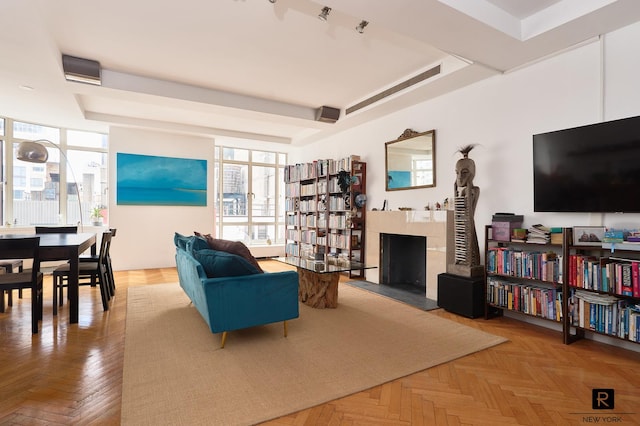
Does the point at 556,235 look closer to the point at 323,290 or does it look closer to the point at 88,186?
the point at 323,290

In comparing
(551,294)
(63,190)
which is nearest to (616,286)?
(551,294)

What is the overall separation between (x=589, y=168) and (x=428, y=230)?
1.92m

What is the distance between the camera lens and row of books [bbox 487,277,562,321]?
3.16 metres

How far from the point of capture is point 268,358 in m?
2.68

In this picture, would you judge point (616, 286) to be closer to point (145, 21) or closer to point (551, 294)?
point (551, 294)

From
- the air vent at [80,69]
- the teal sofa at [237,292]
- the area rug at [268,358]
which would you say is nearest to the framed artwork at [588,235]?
the area rug at [268,358]

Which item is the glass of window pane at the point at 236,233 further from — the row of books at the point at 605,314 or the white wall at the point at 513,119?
the row of books at the point at 605,314

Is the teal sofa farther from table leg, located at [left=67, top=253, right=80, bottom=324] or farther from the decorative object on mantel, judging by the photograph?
the decorative object on mantel

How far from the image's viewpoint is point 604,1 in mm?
2617

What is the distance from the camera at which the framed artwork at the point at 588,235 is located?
2904 mm

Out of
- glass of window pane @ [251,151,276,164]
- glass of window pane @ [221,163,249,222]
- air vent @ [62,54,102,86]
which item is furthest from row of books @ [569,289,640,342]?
glass of window pane @ [251,151,276,164]

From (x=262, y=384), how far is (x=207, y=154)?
20.6ft

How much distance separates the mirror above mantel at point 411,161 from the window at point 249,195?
423 centimetres

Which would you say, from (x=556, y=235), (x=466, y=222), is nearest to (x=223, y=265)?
(x=466, y=222)
